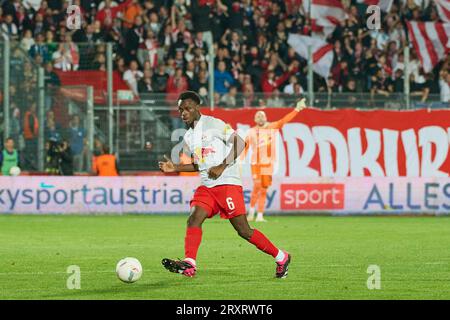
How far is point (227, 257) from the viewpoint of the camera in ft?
53.5

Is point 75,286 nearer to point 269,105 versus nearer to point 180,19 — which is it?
point 269,105

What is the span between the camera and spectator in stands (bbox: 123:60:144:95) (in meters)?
29.2

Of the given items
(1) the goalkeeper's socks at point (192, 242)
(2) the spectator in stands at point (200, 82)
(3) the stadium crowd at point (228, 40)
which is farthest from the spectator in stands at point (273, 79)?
(1) the goalkeeper's socks at point (192, 242)

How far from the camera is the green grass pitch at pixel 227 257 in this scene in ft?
39.8

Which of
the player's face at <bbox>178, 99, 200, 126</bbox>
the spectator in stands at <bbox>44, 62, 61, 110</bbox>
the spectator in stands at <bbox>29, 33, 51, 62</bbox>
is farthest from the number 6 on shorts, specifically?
the spectator in stands at <bbox>29, 33, 51, 62</bbox>

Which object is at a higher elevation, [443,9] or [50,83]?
[443,9]

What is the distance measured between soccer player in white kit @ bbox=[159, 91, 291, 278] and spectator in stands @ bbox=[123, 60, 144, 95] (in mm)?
15846

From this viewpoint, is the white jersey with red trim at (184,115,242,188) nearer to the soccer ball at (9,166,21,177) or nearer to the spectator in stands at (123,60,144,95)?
the soccer ball at (9,166,21,177)

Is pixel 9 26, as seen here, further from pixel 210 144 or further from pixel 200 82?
pixel 210 144

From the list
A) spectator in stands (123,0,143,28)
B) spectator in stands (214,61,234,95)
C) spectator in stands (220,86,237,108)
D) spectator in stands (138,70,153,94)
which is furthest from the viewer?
spectator in stands (123,0,143,28)

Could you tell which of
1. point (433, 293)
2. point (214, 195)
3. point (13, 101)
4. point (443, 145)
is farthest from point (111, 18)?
point (433, 293)

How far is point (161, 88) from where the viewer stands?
28.9 m

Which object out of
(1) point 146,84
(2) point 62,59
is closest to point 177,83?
(1) point 146,84

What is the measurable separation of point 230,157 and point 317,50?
59.8 ft
